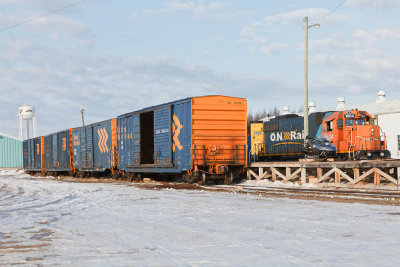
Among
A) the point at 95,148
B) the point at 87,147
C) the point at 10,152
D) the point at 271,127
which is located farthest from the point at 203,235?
the point at 10,152

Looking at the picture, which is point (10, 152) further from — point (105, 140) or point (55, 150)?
point (105, 140)

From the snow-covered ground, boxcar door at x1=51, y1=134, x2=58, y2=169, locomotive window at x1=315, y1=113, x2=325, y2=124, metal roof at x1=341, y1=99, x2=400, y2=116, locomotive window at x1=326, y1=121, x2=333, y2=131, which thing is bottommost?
the snow-covered ground

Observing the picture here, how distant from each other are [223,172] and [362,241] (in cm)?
1548

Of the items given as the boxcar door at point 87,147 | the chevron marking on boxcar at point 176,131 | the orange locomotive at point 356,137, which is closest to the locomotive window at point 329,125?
the orange locomotive at point 356,137

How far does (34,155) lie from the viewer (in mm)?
49375

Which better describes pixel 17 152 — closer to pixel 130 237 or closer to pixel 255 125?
pixel 255 125

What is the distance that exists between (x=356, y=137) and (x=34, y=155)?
36.6 metres

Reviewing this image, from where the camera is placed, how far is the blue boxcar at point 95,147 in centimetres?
3003

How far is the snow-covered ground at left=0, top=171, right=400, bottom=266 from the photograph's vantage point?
569 cm

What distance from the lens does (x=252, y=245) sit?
21.3 feet

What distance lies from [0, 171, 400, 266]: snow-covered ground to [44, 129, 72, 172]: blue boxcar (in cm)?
2773

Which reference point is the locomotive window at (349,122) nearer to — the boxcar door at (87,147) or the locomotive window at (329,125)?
the locomotive window at (329,125)

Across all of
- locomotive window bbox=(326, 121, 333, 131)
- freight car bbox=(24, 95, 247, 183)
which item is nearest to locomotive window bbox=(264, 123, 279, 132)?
freight car bbox=(24, 95, 247, 183)

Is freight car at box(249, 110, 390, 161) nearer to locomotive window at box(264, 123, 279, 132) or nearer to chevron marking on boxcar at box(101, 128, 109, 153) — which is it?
locomotive window at box(264, 123, 279, 132)
